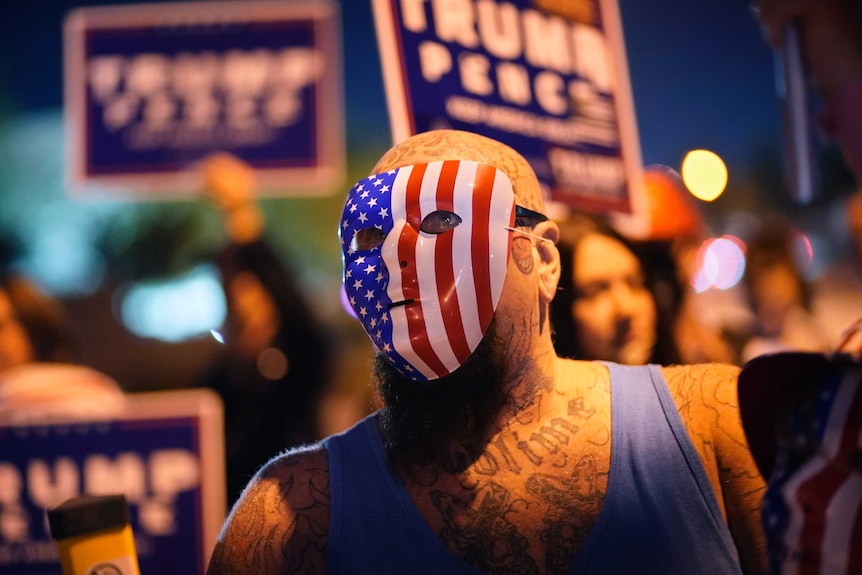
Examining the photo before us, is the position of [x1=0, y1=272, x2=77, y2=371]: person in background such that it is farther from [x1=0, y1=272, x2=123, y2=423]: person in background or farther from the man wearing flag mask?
the man wearing flag mask

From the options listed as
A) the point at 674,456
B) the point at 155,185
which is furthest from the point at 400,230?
the point at 155,185

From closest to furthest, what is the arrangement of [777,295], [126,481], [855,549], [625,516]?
1. [855,549]
2. [625,516]
3. [126,481]
4. [777,295]

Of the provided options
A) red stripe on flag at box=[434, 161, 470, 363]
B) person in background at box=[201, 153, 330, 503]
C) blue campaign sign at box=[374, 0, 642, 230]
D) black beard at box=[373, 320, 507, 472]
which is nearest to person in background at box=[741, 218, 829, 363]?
→ blue campaign sign at box=[374, 0, 642, 230]

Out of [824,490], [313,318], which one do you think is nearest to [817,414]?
[824,490]

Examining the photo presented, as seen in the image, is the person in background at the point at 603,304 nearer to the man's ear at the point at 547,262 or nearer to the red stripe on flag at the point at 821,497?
the man's ear at the point at 547,262

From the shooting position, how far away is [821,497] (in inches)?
39.7

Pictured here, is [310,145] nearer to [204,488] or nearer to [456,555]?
[204,488]

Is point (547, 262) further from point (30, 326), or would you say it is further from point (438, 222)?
point (30, 326)

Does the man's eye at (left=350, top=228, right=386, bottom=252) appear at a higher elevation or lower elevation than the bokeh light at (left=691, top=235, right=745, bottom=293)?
lower

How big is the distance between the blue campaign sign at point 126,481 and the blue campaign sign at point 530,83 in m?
1.79

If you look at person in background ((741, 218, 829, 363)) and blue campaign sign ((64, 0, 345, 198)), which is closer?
person in background ((741, 218, 829, 363))

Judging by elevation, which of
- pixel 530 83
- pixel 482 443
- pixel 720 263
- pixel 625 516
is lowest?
pixel 625 516

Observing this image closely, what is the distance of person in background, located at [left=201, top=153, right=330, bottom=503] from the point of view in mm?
3646

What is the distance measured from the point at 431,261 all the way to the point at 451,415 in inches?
12.5
